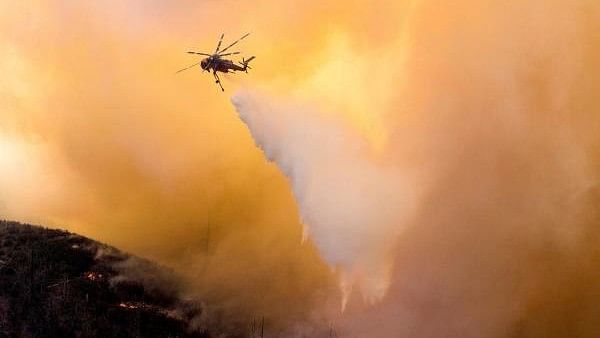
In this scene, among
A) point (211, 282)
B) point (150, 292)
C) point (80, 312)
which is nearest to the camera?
Result: point (80, 312)

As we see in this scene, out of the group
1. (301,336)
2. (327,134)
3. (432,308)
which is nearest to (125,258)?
(301,336)

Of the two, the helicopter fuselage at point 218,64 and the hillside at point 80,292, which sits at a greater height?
the helicopter fuselage at point 218,64

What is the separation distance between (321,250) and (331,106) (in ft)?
25.8

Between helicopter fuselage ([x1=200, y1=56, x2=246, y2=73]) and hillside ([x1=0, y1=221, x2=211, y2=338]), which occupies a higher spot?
helicopter fuselage ([x1=200, y1=56, x2=246, y2=73])

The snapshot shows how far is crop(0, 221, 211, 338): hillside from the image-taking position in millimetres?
28297

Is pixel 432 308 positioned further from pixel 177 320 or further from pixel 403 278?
pixel 177 320

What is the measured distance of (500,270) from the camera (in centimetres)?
2975

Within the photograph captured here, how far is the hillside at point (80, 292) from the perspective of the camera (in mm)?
28297

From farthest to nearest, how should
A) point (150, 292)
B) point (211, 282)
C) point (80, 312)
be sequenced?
1. point (211, 282)
2. point (150, 292)
3. point (80, 312)

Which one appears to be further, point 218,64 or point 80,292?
point 80,292

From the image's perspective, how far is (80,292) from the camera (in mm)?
30094

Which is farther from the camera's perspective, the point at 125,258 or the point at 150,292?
the point at 125,258

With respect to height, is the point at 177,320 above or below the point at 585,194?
below

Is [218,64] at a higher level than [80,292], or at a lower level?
higher
